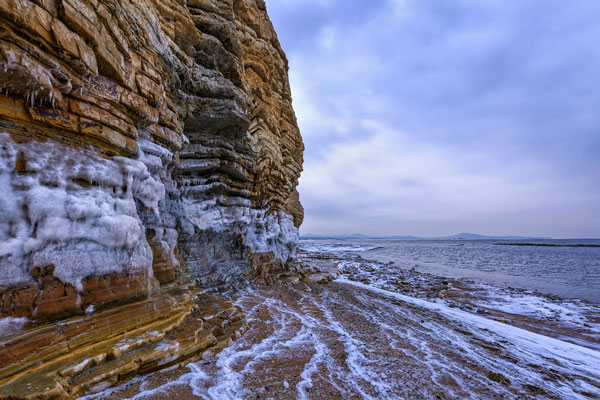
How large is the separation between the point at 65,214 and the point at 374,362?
7214 mm

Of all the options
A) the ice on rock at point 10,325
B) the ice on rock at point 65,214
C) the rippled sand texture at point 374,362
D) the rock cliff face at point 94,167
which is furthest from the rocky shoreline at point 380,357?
the ice on rock at point 65,214

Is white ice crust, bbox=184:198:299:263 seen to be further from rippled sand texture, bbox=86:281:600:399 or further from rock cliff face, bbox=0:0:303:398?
rippled sand texture, bbox=86:281:600:399

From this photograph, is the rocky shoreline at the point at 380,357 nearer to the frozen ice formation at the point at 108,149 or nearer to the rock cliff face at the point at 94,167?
the rock cliff face at the point at 94,167

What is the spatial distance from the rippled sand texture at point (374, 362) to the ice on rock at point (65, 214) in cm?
243

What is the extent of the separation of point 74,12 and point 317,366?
8931mm

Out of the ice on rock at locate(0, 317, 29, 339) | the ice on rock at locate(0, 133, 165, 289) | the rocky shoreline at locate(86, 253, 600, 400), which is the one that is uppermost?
the ice on rock at locate(0, 133, 165, 289)

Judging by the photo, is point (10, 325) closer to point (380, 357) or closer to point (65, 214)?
point (65, 214)

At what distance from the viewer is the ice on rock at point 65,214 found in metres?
4.21

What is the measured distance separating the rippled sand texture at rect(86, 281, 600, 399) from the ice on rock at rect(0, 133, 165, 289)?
2.43 meters

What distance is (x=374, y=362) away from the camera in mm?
6086

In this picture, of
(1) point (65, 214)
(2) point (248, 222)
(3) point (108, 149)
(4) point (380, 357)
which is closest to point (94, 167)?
(3) point (108, 149)

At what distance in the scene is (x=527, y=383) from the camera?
19.5 feet

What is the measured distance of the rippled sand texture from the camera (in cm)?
484

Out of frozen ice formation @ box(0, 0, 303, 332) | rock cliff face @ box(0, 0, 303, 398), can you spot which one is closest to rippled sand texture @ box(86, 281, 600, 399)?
rock cliff face @ box(0, 0, 303, 398)
